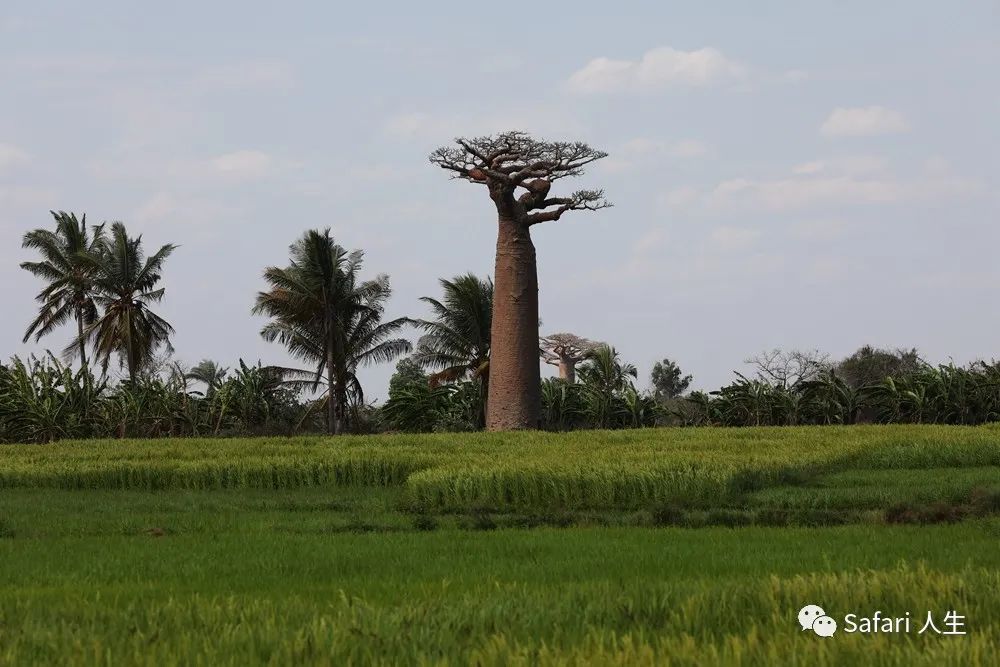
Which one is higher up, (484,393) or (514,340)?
(514,340)

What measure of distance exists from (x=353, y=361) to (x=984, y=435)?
22117 millimetres

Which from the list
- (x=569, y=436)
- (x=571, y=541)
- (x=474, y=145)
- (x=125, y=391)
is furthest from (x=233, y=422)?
(x=571, y=541)

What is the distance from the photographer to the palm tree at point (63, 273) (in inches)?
1581

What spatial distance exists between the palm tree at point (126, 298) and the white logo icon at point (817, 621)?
34.8 meters

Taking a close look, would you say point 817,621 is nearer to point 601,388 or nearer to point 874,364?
point 601,388

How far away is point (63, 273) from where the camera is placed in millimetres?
41156

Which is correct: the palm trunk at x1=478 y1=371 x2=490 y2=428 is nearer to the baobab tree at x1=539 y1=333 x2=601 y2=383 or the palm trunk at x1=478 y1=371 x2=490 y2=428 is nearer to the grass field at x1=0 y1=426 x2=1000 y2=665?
the grass field at x1=0 y1=426 x2=1000 y2=665

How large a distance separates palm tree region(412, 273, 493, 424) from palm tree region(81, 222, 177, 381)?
32.2 feet

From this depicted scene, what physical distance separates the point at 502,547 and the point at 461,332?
25488 mm

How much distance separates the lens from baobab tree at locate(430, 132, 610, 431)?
100 ft

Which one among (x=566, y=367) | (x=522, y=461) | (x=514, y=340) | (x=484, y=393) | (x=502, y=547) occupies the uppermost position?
(x=566, y=367)

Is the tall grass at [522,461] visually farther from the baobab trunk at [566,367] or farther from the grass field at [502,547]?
the baobab trunk at [566,367]

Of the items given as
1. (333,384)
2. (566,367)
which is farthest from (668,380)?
(333,384)

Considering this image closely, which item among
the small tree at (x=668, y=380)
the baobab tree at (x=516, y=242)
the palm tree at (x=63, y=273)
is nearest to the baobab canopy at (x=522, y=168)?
the baobab tree at (x=516, y=242)
